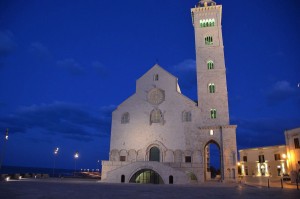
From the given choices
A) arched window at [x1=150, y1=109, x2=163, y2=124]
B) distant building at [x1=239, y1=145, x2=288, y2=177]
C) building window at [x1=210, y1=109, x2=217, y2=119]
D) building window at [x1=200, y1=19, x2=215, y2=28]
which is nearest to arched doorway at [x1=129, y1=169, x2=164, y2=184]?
arched window at [x1=150, y1=109, x2=163, y2=124]

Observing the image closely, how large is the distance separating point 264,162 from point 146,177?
29.5 m

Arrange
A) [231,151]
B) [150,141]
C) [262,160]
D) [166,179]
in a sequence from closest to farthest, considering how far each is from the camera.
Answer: [166,179] < [231,151] < [150,141] < [262,160]

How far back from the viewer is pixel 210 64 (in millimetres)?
43781

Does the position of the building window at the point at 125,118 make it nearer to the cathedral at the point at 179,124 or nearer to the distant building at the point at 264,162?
the cathedral at the point at 179,124

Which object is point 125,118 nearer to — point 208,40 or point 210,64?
point 210,64

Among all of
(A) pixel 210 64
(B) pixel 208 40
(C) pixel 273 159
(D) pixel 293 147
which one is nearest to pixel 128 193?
(A) pixel 210 64

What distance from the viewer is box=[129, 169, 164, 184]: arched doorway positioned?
35.4m

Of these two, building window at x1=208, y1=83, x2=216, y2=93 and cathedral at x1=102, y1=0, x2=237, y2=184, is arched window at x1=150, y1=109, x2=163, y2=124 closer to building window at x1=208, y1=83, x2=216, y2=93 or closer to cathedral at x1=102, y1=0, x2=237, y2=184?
cathedral at x1=102, y1=0, x2=237, y2=184

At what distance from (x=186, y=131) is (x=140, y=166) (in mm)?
9679

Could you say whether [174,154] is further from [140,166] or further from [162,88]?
[162,88]

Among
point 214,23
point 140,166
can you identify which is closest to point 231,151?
point 140,166

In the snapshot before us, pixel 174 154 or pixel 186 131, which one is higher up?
pixel 186 131

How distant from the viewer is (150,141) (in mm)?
40562

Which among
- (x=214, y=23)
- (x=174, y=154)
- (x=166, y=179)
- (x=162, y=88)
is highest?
(x=214, y=23)
